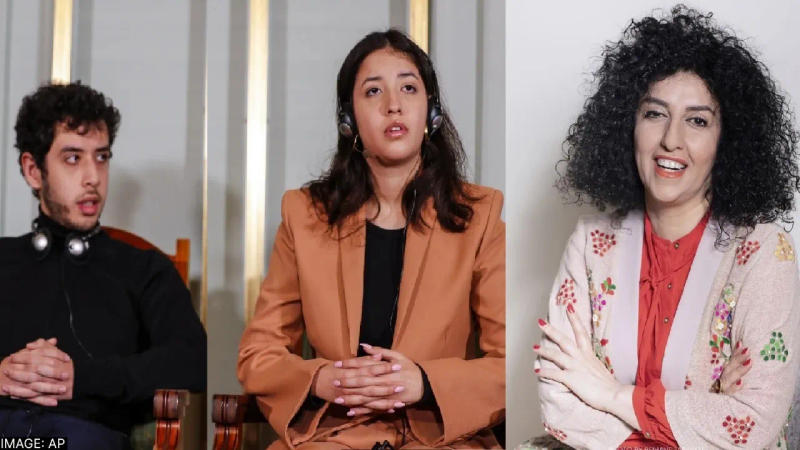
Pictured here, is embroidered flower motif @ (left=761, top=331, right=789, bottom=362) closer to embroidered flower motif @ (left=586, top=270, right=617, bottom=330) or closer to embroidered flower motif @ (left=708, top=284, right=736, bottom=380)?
embroidered flower motif @ (left=708, top=284, right=736, bottom=380)

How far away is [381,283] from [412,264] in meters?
0.10

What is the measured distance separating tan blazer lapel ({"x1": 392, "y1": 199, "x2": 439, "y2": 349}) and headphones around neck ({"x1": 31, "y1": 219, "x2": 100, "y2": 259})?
3.17ft

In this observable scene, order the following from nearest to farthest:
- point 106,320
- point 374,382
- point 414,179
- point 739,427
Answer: point 739,427 < point 374,382 < point 414,179 < point 106,320

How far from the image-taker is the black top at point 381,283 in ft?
8.45

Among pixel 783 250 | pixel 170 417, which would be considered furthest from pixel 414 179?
pixel 783 250

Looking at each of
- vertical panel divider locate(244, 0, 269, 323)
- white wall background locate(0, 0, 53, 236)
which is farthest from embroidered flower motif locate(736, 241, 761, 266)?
white wall background locate(0, 0, 53, 236)

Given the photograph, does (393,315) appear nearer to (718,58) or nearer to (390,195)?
(390,195)

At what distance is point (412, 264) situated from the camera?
2586mm

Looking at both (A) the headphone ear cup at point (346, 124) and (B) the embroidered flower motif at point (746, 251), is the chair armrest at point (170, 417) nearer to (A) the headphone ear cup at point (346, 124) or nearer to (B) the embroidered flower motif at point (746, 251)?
(A) the headphone ear cup at point (346, 124)

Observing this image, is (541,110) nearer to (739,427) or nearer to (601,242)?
(601,242)

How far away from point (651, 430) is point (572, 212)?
0.87 metres

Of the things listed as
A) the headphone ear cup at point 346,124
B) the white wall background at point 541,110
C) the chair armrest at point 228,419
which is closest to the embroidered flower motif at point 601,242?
the white wall background at point 541,110

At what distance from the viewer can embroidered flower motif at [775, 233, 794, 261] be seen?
209 centimetres

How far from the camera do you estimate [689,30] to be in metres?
2.28
